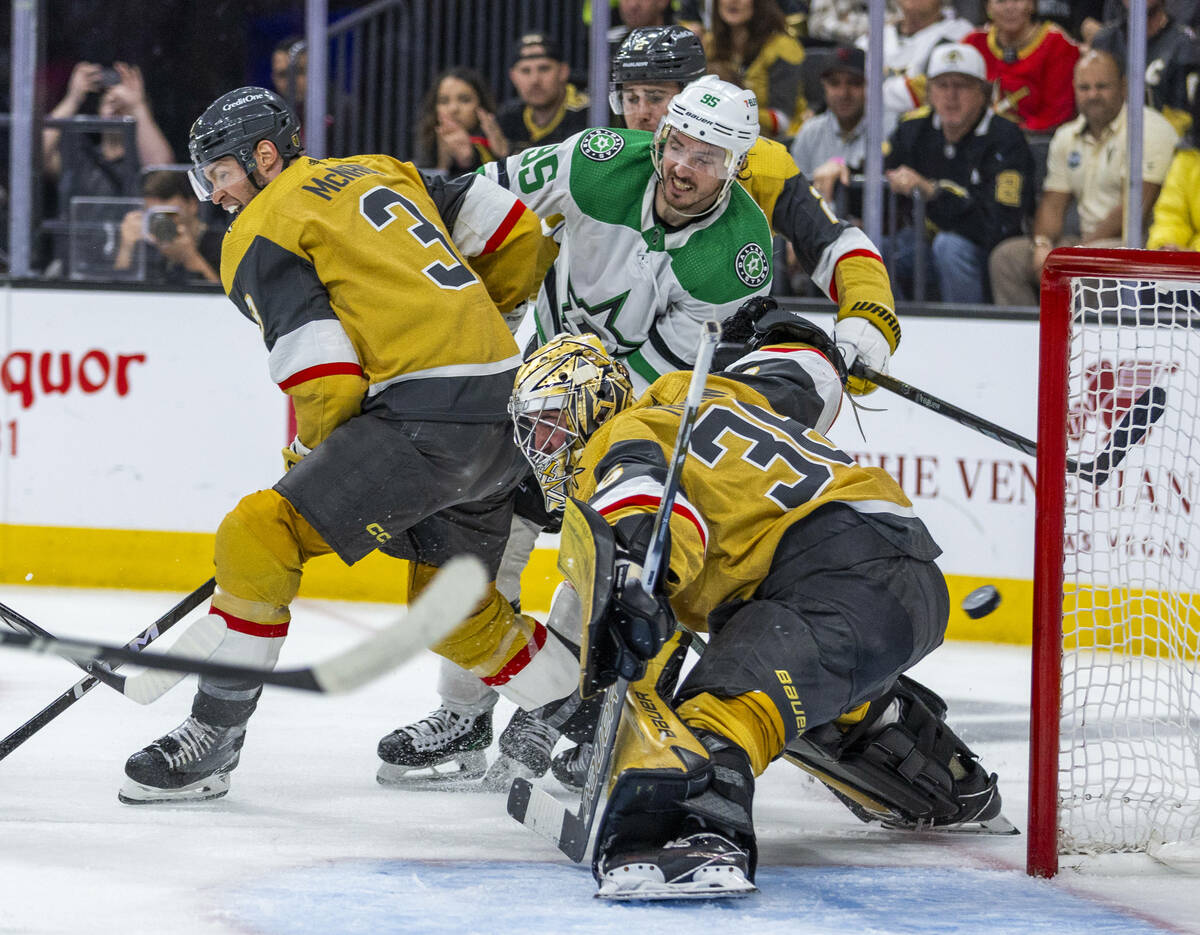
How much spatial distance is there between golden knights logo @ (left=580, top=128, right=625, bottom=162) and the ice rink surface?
1.18m

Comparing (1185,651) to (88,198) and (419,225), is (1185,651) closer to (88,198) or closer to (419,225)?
(419,225)

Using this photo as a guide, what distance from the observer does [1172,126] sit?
464 cm

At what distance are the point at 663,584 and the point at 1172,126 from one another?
122 inches

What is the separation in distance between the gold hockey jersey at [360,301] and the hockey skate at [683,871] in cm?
92

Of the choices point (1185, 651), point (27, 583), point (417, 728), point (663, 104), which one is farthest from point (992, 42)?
point (27, 583)

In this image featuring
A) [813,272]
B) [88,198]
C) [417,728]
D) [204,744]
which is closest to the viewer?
[204,744]

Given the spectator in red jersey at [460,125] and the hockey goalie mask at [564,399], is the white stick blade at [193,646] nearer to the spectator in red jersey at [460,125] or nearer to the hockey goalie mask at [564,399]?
the hockey goalie mask at [564,399]

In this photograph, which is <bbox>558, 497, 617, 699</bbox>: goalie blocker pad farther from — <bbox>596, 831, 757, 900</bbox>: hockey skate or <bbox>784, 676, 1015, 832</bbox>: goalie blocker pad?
<bbox>784, 676, 1015, 832</bbox>: goalie blocker pad

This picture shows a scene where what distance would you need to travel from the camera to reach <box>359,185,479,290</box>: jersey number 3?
2775 millimetres

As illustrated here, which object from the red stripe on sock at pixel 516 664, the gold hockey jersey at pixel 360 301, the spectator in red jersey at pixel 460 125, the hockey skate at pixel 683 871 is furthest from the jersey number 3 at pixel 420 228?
the spectator in red jersey at pixel 460 125

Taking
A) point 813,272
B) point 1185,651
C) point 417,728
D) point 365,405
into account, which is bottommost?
point 417,728

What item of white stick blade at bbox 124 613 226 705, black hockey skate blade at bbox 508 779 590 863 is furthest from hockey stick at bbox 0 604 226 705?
black hockey skate blade at bbox 508 779 590 863

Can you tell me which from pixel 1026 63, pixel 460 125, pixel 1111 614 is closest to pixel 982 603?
pixel 1111 614

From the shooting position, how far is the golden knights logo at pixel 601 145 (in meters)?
3.20
